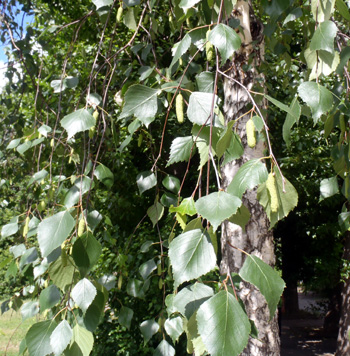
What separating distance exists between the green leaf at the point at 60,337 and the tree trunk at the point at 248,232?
0.62m

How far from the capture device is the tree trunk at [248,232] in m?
1.41

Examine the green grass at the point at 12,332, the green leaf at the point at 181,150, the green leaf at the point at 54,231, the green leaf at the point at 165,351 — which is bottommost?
the green grass at the point at 12,332

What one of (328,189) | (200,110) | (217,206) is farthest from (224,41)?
(328,189)

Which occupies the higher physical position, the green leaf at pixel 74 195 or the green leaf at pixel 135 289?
the green leaf at pixel 74 195

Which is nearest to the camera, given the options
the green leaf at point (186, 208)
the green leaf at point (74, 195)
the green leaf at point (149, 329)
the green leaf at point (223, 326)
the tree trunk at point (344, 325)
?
the green leaf at point (223, 326)

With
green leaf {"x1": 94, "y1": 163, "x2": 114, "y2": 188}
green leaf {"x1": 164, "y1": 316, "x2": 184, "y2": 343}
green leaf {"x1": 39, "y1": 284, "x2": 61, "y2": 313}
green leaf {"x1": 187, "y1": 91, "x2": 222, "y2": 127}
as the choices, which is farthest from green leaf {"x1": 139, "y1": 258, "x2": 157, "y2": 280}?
green leaf {"x1": 187, "y1": 91, "x2": 222, "y2": 127}

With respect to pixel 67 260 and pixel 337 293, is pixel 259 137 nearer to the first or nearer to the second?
pixel 67 260

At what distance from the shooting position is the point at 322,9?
88cm

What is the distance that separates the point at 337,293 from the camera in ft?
21.1

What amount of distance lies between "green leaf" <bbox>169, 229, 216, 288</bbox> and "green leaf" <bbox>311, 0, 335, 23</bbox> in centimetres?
57

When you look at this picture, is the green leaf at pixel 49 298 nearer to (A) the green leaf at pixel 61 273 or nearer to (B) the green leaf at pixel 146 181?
(A) the green leaf at pixel 61 273

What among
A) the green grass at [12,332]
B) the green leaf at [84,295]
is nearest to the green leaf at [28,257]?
the green leaf at [84,295]

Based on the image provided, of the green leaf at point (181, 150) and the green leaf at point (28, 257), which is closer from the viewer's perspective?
the green leaf at point (181, 150)

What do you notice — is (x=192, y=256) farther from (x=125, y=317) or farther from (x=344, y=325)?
(x=344, y=325)
